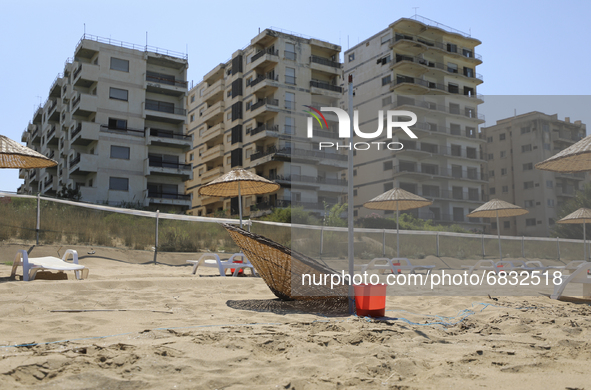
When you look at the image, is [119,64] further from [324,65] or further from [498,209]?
[498,209]

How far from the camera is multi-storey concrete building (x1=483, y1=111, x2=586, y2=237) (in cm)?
3506

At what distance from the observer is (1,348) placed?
2684mm

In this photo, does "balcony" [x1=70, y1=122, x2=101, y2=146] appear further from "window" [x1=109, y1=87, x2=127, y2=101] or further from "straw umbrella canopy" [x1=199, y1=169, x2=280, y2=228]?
"straw umbrella canopy" [x1=199, y1=169, x2=280, y2=228]

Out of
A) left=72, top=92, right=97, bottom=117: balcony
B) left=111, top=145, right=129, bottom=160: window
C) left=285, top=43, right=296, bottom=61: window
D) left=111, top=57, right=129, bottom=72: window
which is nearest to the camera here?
left=72, top=92, right=97, bottom=117: balcony

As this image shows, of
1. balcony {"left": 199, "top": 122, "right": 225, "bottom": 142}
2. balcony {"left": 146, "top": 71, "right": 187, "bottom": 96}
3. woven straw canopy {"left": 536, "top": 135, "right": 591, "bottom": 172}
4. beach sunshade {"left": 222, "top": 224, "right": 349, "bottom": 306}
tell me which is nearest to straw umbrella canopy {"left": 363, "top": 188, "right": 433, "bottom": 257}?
woven straw canopy {"left": 536, "top": 135, "right": 591, "bottom": 172}

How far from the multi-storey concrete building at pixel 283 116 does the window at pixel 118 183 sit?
946 centimetres

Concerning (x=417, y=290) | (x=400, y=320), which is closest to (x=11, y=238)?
(x=417, y=290)

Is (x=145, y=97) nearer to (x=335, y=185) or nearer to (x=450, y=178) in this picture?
(x=335, y=185)

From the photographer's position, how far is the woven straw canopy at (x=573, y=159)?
27.2 feet

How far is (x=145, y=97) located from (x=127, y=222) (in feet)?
101

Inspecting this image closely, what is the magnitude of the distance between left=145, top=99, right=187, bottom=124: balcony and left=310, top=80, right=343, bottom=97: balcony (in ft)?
39.0

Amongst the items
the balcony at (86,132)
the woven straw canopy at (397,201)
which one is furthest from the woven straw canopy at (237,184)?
the balcony at (86,132)

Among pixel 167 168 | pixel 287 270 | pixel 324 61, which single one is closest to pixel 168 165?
pixel 167 168

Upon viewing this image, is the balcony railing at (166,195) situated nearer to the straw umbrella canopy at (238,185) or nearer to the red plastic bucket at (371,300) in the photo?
the straw umbrella canopy at (238,185)
